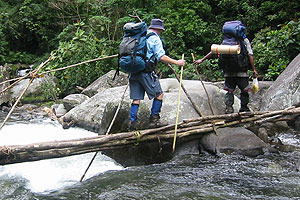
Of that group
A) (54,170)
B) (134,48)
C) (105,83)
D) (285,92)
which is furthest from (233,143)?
(105,83)

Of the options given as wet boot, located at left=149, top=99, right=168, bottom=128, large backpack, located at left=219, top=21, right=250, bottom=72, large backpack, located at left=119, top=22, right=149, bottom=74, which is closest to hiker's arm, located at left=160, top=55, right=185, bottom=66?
large backpack, located at left=119, top=22, right=149, bottom=74

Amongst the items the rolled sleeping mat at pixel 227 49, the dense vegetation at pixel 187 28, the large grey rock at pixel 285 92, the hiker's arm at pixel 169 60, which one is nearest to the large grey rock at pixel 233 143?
the rolled sleeping mat at pixel 227 49

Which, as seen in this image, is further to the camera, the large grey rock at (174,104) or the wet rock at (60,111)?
the wet rock at (60,111)

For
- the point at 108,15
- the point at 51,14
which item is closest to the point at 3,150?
the point at 108,15

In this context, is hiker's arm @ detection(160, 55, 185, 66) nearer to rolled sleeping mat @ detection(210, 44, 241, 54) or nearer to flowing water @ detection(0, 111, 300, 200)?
rolled sleeping mat @ detection(210, 44, 241, 54)

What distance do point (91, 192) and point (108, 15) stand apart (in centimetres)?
1342

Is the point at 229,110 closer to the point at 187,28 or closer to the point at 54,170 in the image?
the point at 54,170

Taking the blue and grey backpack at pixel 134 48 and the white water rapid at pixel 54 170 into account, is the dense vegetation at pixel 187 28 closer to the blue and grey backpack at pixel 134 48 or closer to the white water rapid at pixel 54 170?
the white water rapid at pixel 54 170

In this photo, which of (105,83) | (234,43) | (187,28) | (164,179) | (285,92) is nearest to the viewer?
(164,179)

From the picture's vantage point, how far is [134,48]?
530cm

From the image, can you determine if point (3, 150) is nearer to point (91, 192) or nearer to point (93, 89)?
point (91, 192)

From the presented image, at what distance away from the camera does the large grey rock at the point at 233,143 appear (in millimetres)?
5902

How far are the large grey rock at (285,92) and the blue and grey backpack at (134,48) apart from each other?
4.40 meters

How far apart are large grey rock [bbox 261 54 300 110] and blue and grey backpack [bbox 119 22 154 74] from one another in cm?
440
